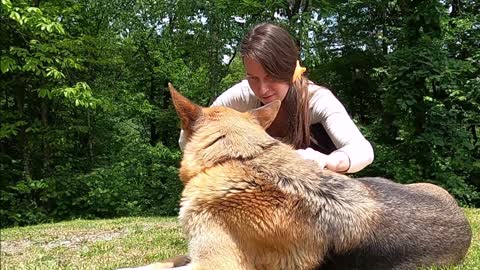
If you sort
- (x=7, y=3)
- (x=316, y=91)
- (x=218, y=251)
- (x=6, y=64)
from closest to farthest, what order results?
(x=218, y=251), (x=316, y=91), (x=7, y=3), (x=6, y=64)

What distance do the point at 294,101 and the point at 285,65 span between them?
281 millimetres

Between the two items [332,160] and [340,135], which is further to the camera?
[340,135]

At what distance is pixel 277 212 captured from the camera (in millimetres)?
2779

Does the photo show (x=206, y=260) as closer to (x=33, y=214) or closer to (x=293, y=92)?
(x=293, y=92)

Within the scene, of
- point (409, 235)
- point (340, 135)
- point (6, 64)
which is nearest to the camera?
point (409, 235)

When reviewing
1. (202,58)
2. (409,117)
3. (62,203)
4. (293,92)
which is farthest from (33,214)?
(293,92)

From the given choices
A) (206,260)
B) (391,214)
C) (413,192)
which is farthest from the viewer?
(413,192)

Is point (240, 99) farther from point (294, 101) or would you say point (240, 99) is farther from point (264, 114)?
point (264, 114)

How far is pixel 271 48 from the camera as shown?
3.65m

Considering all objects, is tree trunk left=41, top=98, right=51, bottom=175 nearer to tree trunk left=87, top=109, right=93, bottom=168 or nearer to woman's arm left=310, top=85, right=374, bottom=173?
tree trunk left=87, top=109, right=93, bottom=168

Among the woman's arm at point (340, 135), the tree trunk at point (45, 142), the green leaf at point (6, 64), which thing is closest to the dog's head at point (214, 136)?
the woman's arm at point (340, 135)

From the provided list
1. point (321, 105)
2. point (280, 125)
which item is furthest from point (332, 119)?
point (280, 125)

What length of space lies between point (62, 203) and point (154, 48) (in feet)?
24.4

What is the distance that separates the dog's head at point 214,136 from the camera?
2.95 m
